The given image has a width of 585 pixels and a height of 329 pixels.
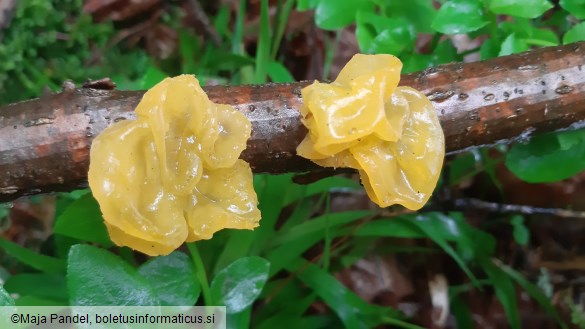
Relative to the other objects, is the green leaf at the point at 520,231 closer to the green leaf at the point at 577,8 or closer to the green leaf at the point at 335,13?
the green leaf at the point at 577,8

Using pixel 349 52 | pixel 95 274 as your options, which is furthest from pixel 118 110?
pixel 349 52

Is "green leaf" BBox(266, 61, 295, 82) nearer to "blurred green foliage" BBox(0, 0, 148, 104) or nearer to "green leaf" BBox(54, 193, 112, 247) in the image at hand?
"blurred green foliage" BBox(0, 0, 148, 104)

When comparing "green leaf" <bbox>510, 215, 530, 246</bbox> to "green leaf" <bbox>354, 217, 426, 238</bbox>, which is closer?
"green leaf" <bbox>354, 217, 426, 238</bbox>

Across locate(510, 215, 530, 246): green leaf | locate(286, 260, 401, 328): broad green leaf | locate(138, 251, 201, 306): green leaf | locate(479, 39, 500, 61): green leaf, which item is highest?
locate(479, 39, 500, 61): green leaf

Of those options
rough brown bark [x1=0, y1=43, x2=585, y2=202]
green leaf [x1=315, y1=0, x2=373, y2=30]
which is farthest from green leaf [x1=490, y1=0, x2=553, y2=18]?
green leaf [x1=315, y1=0, x2=373, y2=30]

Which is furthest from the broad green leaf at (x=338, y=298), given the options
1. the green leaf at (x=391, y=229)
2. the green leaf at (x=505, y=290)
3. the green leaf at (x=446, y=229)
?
the green leaf at (x=505, y=290)
